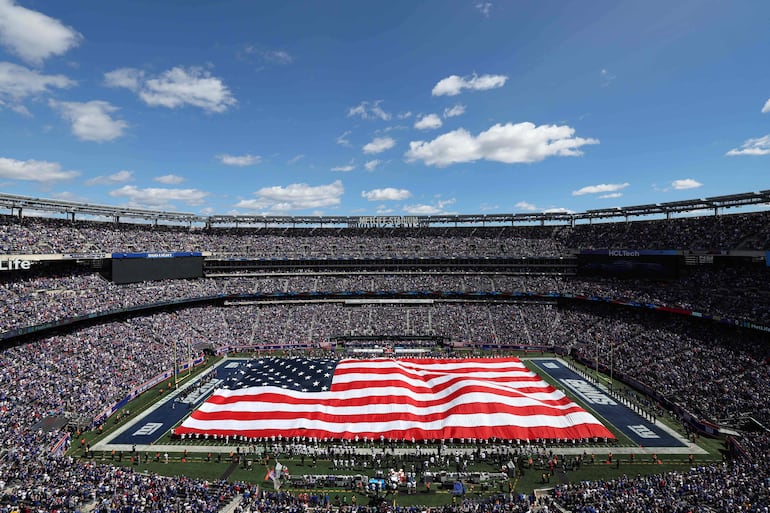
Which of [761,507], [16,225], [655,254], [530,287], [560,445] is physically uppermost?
[16,225]

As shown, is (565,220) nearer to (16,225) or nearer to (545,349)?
(545,349)

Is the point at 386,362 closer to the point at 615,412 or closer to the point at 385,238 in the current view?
the point at 615,412

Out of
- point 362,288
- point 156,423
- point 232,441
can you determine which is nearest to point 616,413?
point 232,441

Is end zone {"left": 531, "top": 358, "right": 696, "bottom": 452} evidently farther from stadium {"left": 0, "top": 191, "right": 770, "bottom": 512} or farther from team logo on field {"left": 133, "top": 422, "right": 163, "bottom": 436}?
team logo on field {"left": 133, "top": 422, "right": 163, "bottom": 436}

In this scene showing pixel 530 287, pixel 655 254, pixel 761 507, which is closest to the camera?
pixel 761 507

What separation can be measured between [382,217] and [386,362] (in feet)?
130

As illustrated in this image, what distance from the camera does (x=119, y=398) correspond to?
3678cm

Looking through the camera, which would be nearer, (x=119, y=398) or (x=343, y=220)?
(x=119, y=398)

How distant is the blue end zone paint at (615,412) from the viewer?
1215 inches

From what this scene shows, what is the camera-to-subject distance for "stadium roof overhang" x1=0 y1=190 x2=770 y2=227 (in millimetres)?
47719

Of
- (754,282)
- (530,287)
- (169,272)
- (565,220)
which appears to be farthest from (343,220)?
(754,282)

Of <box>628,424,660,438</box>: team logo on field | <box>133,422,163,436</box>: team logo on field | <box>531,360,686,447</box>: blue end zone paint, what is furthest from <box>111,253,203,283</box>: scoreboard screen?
<box>628,424,660,438</box>: team logo on field

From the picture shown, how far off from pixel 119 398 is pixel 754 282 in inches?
2672

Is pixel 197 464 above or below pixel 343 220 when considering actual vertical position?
below
